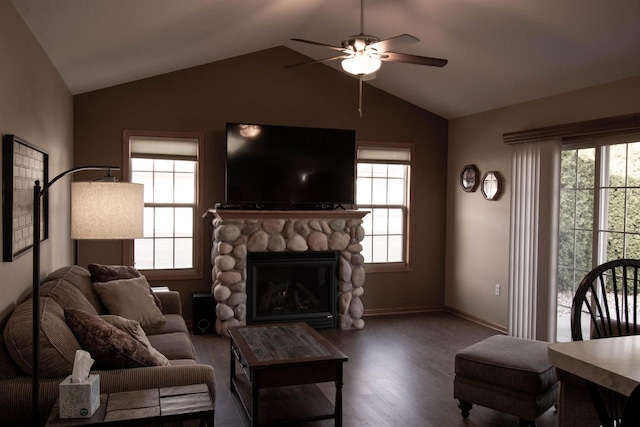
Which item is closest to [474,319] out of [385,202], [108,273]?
[385,202]

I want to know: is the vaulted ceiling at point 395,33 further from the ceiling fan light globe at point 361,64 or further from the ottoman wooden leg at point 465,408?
the ottoman wooden leg at point 465,408

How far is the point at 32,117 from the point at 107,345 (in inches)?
63.3

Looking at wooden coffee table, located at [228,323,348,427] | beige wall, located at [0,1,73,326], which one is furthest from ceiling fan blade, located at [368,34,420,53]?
beige wall, located at [0,1,73,326]

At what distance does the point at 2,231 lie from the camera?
2574 millimetres

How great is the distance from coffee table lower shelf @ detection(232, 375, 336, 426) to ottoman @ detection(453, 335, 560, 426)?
93 cm

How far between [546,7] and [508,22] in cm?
40

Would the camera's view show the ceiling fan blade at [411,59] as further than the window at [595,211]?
No

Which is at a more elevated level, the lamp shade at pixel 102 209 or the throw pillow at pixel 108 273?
the lamp shade at pixel 102 209

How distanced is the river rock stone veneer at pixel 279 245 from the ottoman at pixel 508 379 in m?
2.50

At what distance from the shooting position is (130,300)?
397 cm

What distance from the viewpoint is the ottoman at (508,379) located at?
3.24m

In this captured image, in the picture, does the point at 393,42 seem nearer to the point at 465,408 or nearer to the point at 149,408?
the point at 465,408

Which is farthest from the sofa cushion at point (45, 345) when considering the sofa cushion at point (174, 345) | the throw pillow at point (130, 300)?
the throw pillow at point (130, 300)

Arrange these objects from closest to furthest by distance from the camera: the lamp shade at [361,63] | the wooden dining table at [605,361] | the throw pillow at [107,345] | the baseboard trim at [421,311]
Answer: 1. the wooden dining table at [605,361]
2. the throw pillow at [107,345]
3. the lamp shade at [361,63]
4. the baseboard trim at [421,311]
